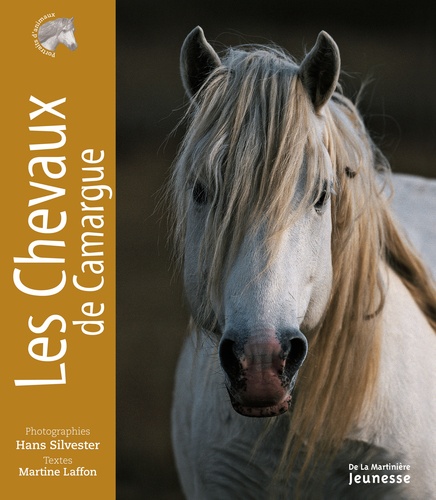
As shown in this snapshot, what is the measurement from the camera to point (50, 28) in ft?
3.62

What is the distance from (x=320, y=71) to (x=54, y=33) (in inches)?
18.5

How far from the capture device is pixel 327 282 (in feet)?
2.73

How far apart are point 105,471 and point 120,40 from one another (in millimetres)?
665

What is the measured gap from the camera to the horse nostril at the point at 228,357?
0.72 metres

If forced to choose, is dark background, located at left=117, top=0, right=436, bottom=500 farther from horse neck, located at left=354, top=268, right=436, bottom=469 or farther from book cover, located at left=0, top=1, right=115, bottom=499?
horse neck, located at left=354, top=268, right=436, bottom=469

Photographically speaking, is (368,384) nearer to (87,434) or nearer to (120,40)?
(87,434)

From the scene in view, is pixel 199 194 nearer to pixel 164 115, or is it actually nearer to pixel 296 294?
pixel 296 294

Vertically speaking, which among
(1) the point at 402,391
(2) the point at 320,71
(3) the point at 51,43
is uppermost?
(3) the point at 51,43

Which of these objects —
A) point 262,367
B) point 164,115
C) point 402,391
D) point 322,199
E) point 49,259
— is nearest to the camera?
point 262,367

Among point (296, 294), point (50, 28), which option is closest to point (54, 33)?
point (50, 28)

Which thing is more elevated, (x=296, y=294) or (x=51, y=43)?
(x=51, y=43)

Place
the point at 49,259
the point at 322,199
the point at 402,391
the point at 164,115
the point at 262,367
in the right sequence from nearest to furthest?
the point at 262,367 < the point at 322,199 < the point at 402,391 < the point at 49,259 < the point at 164,115

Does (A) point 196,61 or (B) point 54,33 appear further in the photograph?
(B) point 54,33

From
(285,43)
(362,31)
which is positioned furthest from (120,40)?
(362,31)
